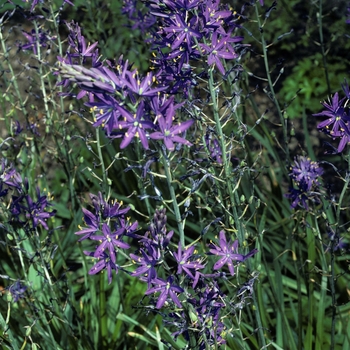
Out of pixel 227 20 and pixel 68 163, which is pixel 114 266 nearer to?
pixel 227 20

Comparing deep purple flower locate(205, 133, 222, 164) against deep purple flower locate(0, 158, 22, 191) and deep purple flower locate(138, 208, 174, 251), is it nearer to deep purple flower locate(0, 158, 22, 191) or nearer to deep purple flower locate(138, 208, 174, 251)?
deep purple flower locate(138, 208, 174, 251)

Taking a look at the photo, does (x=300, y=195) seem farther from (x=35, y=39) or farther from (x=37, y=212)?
(x=35, y=39)

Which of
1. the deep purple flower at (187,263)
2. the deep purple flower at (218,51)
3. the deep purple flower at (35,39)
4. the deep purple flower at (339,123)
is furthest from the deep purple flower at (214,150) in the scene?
the deep purple flower at (35,39)

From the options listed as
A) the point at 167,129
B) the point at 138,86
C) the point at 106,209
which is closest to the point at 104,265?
the point at 106,209

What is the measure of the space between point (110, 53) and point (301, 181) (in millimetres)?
4646

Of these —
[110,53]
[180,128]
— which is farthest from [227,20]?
[110,53]

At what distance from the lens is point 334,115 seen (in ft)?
8.95

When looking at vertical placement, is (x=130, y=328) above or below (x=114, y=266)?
below

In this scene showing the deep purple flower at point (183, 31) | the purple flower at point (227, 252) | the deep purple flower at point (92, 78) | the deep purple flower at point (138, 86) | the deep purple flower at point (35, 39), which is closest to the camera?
the deep purple flower at point (92, 78)

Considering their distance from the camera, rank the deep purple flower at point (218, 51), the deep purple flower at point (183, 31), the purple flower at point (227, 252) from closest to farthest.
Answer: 1. the deep purple flower at point (183, 31)
2. the deep purple flower at point (218, 51)
3. the purple flower at point (227, 252)

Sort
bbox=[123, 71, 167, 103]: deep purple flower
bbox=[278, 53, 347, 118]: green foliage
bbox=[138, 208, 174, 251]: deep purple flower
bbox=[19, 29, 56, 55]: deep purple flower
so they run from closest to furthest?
bbox=[123, 71, 167, 103]: deep purple flower < bbox=[138, 208, 174, 251]: deep purple flower < bbox=[19, 29, 56, 55]: deep purple flower < bbox=[278, 53, 347, 118]: green foliage

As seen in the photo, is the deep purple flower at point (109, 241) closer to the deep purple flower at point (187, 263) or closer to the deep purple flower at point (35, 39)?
the deep purple flower at point (187, 263)

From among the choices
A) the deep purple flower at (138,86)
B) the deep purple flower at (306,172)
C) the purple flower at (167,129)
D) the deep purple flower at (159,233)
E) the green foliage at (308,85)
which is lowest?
the green foliage at (308,85)

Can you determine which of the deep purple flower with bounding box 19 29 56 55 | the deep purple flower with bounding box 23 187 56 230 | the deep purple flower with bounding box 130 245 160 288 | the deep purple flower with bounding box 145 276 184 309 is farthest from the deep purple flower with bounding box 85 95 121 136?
the deep purple flower with bounding box 19 29 56 55
